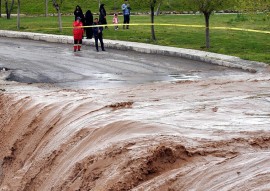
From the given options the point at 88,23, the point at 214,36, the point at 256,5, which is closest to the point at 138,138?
the point at 256,5

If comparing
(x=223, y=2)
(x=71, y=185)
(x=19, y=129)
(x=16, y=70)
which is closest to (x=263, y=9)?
(x=223, y=2)

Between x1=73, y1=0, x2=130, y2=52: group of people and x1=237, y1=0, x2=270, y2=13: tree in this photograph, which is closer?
x1=237, y1=0, x2=270, y2=13: tree

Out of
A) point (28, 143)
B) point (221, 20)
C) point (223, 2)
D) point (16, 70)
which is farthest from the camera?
point (221, 20)

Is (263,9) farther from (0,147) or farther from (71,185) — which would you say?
(71,185)

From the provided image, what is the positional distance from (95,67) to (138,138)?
37.3ft

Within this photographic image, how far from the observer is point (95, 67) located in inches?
818

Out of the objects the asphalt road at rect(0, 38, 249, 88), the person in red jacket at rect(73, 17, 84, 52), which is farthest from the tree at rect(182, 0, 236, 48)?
the person in red jacket at rect(73, 17, 84, 52)

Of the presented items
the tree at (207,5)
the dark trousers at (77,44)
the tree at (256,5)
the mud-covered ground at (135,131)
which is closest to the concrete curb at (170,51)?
the tree at (207,5)

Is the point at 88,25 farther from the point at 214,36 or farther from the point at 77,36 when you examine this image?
the point at 214,36

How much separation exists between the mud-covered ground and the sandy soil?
16mm

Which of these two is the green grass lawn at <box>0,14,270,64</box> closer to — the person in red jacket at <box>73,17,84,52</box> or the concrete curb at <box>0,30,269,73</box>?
the concrete curb at <box>0,30,269,73</box>

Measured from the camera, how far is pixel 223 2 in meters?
25.6

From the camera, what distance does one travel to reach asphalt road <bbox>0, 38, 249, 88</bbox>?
17.9 metres

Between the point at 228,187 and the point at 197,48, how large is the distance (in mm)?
19011
